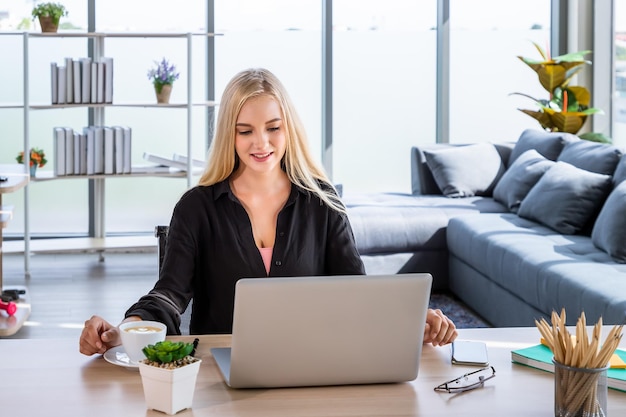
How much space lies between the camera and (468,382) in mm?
1830

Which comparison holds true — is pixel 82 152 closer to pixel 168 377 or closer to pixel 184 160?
pixel 184 160

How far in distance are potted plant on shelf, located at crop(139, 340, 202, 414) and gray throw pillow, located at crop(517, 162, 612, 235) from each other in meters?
3.72

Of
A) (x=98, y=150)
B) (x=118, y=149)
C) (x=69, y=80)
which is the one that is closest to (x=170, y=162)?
(x=118, y=149)

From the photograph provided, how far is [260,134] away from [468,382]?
34.0 inches

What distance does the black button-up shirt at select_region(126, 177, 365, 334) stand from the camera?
2.46 metres

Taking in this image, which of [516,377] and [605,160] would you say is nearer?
[516,377]

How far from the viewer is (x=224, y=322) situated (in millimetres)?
2457

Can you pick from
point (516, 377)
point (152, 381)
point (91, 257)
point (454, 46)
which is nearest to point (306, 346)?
point (152, 381)

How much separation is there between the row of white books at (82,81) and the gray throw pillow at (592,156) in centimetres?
296

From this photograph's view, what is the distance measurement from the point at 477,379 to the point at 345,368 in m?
0.27

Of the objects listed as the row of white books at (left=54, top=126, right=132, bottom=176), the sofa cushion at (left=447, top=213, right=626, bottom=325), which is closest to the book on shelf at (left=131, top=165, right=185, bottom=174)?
the row of white books at (left=54, top=126, right=132, bottom=176)

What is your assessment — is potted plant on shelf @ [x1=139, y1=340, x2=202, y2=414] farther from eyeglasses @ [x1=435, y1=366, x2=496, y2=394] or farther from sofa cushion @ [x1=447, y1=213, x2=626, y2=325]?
sofa cushion @ [x1=447, y1=213, x2=626, y2=325]

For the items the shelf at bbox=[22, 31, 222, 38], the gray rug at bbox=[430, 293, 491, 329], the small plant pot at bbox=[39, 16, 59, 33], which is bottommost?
the gray rug at bbox=[430, 293, 491, 329]

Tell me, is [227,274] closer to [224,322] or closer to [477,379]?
[224,322]
